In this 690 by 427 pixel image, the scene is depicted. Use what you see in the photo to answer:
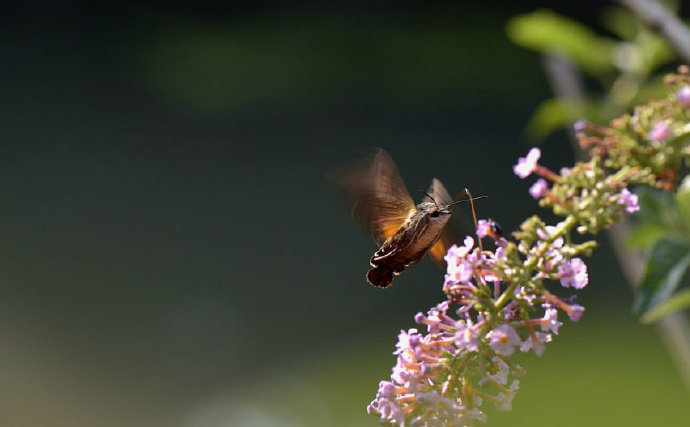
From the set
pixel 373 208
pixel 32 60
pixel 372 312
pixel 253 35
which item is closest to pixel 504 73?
pixel 253 35

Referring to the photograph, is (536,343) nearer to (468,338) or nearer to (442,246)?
(468,338)

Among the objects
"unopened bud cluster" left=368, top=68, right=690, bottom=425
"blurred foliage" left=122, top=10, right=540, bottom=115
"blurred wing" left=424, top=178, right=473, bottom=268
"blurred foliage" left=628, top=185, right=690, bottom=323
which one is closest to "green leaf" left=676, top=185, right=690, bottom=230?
"blurred foliage" left=628, top=185, right=690, bottom=323

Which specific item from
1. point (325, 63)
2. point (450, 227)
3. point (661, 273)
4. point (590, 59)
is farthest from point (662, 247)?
point (325, 63)

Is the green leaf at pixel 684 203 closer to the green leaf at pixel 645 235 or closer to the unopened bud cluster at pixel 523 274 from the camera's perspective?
the green leaf at pixel 645 235

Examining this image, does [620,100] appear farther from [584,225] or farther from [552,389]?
[552,389]

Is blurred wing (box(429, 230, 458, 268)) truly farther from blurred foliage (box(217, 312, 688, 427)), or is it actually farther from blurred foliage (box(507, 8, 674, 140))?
blurred foliage (box(217, 312, 688, 427))
